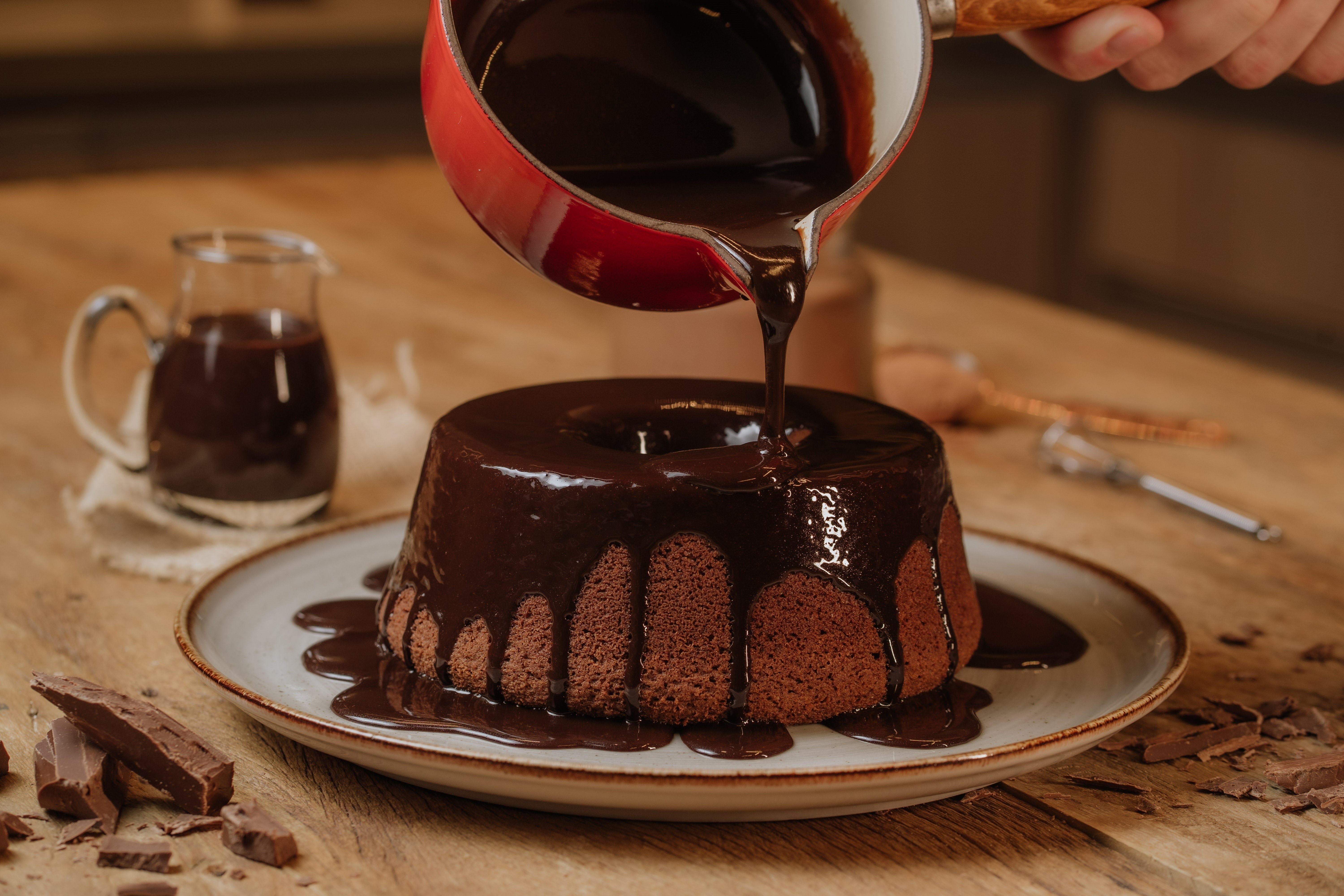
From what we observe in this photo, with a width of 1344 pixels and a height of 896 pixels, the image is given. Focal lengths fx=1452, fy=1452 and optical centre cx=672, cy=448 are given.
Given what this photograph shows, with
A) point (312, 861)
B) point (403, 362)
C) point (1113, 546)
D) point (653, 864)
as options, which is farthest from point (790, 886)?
point (403, 362)

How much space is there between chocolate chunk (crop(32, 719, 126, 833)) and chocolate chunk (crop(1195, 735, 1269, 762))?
0.77 m

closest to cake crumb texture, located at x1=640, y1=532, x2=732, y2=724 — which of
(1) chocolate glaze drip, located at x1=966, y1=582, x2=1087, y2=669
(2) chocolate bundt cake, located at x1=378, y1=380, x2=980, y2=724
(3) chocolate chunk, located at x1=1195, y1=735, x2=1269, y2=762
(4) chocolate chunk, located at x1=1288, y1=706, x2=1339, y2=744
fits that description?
(2) chocolate bundt cake, located at x1=378, y1=380, x2=980, y2=724

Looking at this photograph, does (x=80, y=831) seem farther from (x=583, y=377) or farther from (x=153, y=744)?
(x=583, y=377)

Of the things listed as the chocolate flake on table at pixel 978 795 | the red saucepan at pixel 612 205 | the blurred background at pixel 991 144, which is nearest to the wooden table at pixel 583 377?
the chocolate flake on table at pixel 978 795

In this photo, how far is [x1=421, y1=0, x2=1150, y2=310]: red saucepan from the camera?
1006 millimetres

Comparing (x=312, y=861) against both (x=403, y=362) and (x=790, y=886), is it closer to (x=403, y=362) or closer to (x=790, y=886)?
(x=790, y=886)

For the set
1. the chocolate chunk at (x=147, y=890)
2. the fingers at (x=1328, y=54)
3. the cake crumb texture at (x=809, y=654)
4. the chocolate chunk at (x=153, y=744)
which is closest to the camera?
the chocolate chunk at (x=147, y=890)

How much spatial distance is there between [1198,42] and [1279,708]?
591 millimetres

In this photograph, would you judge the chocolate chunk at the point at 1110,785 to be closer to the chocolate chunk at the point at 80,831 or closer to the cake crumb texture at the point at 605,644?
the cake crumb texture at the point at 605,644

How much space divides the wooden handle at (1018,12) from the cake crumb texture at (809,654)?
18.1 inches

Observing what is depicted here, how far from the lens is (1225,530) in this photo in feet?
5.36

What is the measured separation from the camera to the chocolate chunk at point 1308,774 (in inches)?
40.4

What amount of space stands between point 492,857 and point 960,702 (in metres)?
0.39

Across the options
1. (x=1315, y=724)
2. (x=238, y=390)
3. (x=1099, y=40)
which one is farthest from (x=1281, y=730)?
(x=238, y=390)
